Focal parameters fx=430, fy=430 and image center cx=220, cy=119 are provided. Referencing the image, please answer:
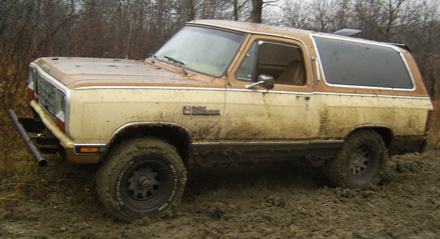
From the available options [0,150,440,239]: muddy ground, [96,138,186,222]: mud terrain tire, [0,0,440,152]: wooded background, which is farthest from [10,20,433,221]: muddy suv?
[0,0,440,152]: wooded background

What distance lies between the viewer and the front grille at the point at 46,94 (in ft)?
13.7

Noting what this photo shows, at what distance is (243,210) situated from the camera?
15.4 feet

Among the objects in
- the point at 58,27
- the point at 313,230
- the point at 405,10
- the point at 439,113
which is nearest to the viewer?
the point at 313,230

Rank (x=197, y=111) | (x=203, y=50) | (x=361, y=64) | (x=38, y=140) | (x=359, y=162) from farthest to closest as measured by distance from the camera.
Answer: (x=359, y=162)
(x=361, y=64)
(x=203, y=50)
(x=197, y=111)
(x=38, y=140)

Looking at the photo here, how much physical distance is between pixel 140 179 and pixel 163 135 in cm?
53

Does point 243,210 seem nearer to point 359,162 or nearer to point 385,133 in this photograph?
point 359,162

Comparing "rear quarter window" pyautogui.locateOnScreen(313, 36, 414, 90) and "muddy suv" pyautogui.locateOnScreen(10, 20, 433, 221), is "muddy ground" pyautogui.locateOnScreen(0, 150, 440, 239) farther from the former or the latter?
"rear quarter window" pyautogui.locateOnScreen(313, 36, 414, 90)

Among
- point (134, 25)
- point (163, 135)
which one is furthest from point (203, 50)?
point (134, 25)

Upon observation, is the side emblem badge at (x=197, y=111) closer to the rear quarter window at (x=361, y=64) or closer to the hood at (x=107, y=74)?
the hood at (x=107, y=74)

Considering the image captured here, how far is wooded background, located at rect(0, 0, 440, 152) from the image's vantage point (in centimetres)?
688

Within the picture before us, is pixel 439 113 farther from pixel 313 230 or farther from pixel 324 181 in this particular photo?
pixel 313 230

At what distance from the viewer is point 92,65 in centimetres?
462

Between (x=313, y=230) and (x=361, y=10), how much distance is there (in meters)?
12.6

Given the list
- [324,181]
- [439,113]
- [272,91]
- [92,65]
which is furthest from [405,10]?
[92,65]
